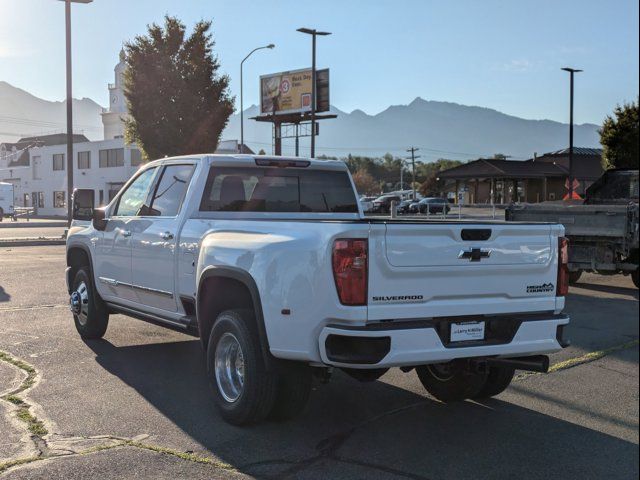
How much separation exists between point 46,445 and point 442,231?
9.52ft

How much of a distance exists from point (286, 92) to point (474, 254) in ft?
159

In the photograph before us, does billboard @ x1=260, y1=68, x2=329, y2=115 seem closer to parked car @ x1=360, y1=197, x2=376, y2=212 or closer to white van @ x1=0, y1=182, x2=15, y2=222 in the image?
parked car @ x1=360, y1=197, x2=376, y2=212

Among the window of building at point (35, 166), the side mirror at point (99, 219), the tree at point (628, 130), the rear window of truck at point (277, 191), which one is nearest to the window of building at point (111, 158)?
the window of building at point (35, 166)

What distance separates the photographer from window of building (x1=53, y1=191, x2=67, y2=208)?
6788 cm

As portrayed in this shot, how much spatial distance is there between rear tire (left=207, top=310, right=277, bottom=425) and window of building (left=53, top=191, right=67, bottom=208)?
220 feet

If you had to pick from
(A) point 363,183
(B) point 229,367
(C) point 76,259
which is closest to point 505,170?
(A) point 363,183

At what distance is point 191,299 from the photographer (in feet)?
18.7

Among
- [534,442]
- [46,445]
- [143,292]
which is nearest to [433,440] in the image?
[534,442]

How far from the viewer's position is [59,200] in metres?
68.2

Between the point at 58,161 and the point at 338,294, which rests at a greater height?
the point at 58,161

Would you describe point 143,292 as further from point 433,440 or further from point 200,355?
point 433,440

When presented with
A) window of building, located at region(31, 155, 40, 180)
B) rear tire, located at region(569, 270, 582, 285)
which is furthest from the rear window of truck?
window of building, located at region(31, 155, 40, 180)

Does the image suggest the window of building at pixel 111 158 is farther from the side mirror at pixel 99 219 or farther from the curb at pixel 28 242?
the side mirror at pixel 99 219

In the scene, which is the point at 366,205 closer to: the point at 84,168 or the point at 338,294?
the point at 338,294
